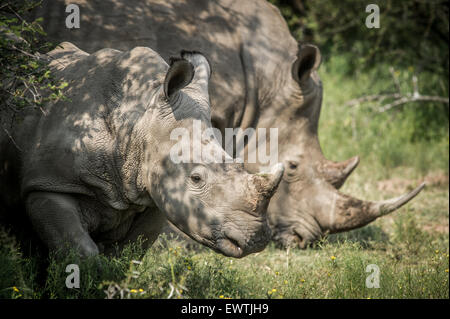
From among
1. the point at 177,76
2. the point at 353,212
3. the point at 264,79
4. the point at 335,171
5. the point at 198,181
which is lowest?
the point at 353,212

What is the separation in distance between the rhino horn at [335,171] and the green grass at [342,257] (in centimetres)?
70

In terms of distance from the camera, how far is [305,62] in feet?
23.0

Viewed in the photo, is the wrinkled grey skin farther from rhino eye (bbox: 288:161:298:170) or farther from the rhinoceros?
rhino eye (bbox: 288:161:298:170)

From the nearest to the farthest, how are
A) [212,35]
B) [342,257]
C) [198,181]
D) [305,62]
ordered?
[198,181]
[342,257]
[212,35]
[305,62]

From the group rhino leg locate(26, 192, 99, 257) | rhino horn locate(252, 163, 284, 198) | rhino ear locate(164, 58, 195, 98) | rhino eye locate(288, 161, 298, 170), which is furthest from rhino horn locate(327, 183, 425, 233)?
rhino leg locate(26, 192, 99, 257)

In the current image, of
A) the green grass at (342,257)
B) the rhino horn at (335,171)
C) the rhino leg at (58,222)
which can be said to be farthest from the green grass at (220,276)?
the rhino horn at (335,171)

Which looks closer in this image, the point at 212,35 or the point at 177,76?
the point at 177,76

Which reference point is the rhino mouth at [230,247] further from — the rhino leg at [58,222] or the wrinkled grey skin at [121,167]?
the rhino leg at [58,222]

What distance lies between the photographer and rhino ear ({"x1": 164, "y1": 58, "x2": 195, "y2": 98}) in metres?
4.49

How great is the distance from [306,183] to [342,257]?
185cm

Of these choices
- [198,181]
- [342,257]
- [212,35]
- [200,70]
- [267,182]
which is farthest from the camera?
[212,35]

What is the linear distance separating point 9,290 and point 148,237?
4.46ft

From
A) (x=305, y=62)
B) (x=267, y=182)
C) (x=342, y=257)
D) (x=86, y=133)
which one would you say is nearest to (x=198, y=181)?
(x=267, y=182)

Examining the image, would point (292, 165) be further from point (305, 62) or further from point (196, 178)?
point (196, 178)
